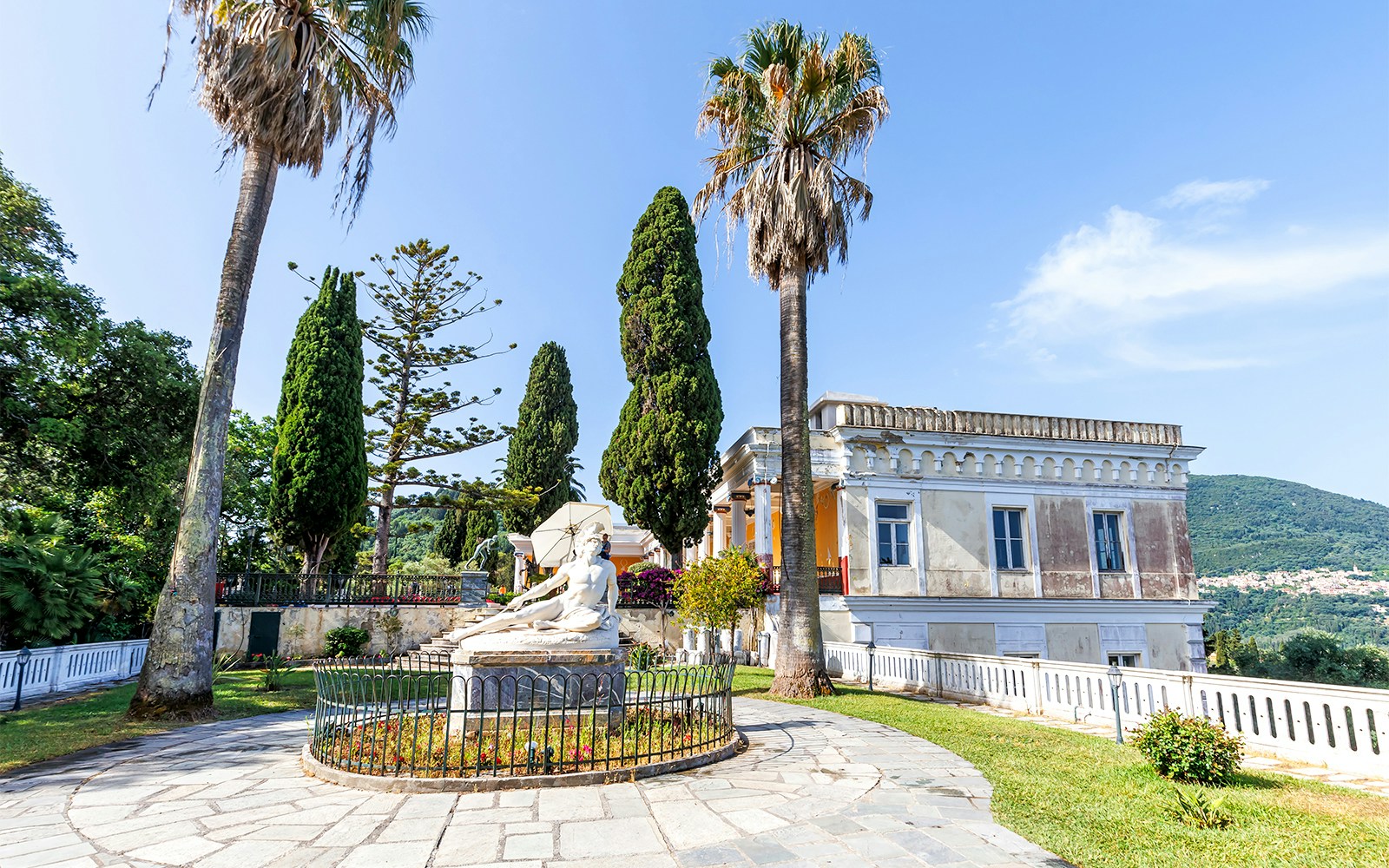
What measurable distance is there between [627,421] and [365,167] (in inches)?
446

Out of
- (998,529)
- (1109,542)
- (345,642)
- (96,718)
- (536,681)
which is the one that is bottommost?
(96,718)

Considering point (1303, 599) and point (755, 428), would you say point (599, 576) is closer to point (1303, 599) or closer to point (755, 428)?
point (755, 428)

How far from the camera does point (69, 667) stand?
42.1 feet

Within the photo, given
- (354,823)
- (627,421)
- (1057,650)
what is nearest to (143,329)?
(627,421)

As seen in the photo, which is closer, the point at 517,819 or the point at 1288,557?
the point at 517,819

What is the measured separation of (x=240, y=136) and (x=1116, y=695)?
52.0 ft

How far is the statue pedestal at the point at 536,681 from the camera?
7.21m

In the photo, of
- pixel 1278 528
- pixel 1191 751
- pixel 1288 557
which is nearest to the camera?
pixel 1191 751

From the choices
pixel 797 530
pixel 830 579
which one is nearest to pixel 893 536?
pixel 830 579

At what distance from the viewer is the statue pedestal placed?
7211mm

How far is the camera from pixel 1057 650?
66.1 feet

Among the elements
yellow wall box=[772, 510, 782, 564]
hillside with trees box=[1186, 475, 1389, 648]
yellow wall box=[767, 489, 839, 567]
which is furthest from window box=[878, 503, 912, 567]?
hillside with trees box=[1186, 475, 1389, 648]

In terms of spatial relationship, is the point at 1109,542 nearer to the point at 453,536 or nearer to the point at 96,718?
the point at 96,718

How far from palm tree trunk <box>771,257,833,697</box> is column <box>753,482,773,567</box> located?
19.2 feet
